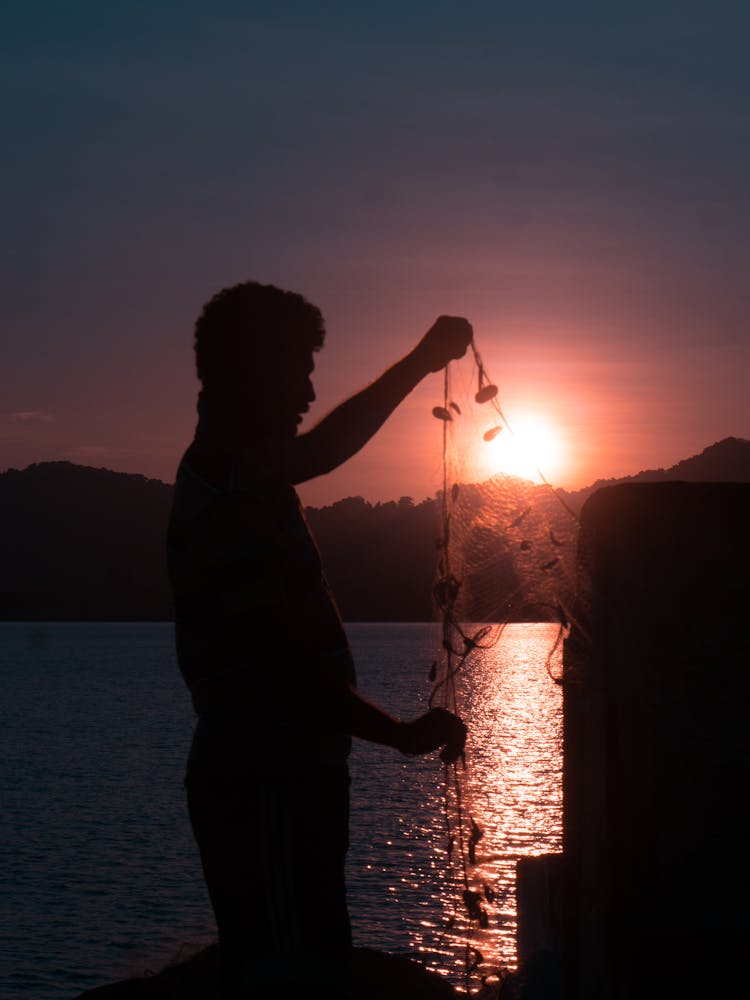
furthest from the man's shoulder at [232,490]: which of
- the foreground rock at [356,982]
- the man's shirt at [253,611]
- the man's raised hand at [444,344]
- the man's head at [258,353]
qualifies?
the foreground rock at [356,982]

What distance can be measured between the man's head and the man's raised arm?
4.7 inches

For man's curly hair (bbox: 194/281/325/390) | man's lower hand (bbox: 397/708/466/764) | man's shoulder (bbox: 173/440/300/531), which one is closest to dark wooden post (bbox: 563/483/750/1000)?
man's lower hand (bbox: 397/708/466/764)

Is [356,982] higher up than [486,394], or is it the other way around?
[486,394]

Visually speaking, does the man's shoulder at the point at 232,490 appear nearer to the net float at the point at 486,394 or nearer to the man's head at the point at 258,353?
the man's head at the point at 258,353

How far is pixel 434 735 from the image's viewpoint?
320 centimetres

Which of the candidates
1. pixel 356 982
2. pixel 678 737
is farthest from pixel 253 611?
pixel 356 982

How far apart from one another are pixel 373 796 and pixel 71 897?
21.1 metres

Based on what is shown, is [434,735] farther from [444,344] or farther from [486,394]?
[486,394]

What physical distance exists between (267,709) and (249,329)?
95cm

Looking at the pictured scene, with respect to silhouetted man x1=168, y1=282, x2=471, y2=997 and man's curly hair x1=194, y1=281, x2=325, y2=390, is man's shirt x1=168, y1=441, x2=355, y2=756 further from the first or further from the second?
man's curly hair x1=194, y1=281, x2=325, y2=390

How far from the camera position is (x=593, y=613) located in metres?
3.07

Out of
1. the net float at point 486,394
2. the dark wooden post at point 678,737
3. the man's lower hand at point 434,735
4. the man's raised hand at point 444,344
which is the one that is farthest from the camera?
the net float at point 486,394

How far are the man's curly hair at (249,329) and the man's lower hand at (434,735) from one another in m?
0.99

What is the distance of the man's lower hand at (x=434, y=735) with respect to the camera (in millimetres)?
3125
